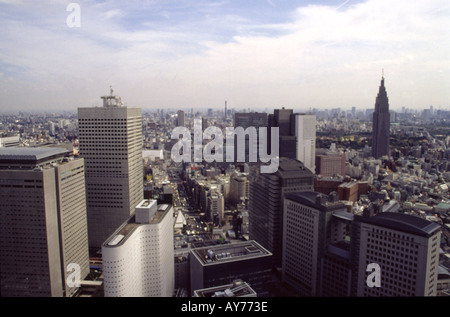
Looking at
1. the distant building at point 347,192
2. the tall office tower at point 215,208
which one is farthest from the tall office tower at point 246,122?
the distant building at point 347,192

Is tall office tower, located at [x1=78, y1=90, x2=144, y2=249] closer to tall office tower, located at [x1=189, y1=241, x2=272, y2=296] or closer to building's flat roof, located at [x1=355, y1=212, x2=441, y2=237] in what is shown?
tall office tower, located at [x1=189, y1=241, x2=272, y2=296]

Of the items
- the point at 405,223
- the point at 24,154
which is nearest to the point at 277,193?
the point at 405,223

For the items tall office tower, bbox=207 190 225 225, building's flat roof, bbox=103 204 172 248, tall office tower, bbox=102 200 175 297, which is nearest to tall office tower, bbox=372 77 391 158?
tall office tower, bbox=207 190 225 225

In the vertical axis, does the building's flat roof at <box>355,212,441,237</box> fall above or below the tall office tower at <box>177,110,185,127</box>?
below

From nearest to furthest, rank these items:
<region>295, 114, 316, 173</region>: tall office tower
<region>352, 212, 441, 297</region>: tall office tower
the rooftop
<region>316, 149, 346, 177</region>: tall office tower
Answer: <region>352, 212, 441, 297</region>: tall office tower, the rooftop, <region>295, 114, 316, 173</region>: tall office tower, <region>316, 149, 346, 177</region>: tall office tower

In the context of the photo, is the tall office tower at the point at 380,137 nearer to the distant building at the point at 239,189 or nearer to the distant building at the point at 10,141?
the distant building at the point at 239,189

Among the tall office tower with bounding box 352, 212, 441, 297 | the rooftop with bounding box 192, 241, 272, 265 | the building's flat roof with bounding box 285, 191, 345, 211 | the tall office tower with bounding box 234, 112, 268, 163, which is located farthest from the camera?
the tall office tower with bounding box 234, 112, 268, 163

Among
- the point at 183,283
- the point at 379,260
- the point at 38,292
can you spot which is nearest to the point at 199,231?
the point at 183,283
